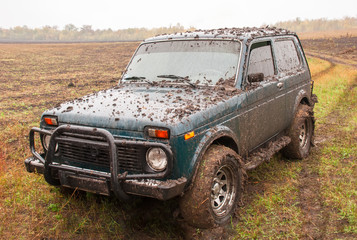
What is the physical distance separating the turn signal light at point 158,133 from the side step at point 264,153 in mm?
1562

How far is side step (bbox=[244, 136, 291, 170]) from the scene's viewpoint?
462 cm

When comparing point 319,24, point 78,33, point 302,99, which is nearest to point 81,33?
point 78,33

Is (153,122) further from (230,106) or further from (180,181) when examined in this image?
(230,106)

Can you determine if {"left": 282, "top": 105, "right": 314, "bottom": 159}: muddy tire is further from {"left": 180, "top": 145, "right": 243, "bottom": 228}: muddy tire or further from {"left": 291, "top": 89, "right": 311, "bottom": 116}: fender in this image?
{"left": 180, "top": 145, "right": 243, "bottom": 228}: muddy tire

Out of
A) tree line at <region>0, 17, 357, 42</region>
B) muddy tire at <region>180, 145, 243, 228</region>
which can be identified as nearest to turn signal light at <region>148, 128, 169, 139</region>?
muddy tire at <region>180, 145, 243, 228</region>

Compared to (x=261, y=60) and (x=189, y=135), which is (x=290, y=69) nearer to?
(x=261, y=60)

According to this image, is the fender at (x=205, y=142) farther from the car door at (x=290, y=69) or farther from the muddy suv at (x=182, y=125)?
the car door at (x=290, y=69)

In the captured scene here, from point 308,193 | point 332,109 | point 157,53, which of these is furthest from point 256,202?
point 332,109

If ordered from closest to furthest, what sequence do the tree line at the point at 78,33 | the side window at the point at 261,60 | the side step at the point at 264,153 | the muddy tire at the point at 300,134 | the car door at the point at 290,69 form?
the side step at the point at 264,153 → the side window at the point at 261,60 → the car door at the point at 290,69 → the muddy tire at the point at 300,134 → the tree line at the point at 78,33

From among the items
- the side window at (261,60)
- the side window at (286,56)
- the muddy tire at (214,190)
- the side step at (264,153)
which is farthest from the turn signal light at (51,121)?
the side window at (286,56)

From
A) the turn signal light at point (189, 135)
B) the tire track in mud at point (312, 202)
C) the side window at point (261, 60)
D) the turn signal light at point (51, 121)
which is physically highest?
the side window at point (261, 60)

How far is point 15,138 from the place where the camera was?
729 centimetres

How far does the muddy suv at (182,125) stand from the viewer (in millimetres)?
3373

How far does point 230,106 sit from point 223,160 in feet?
2.26
